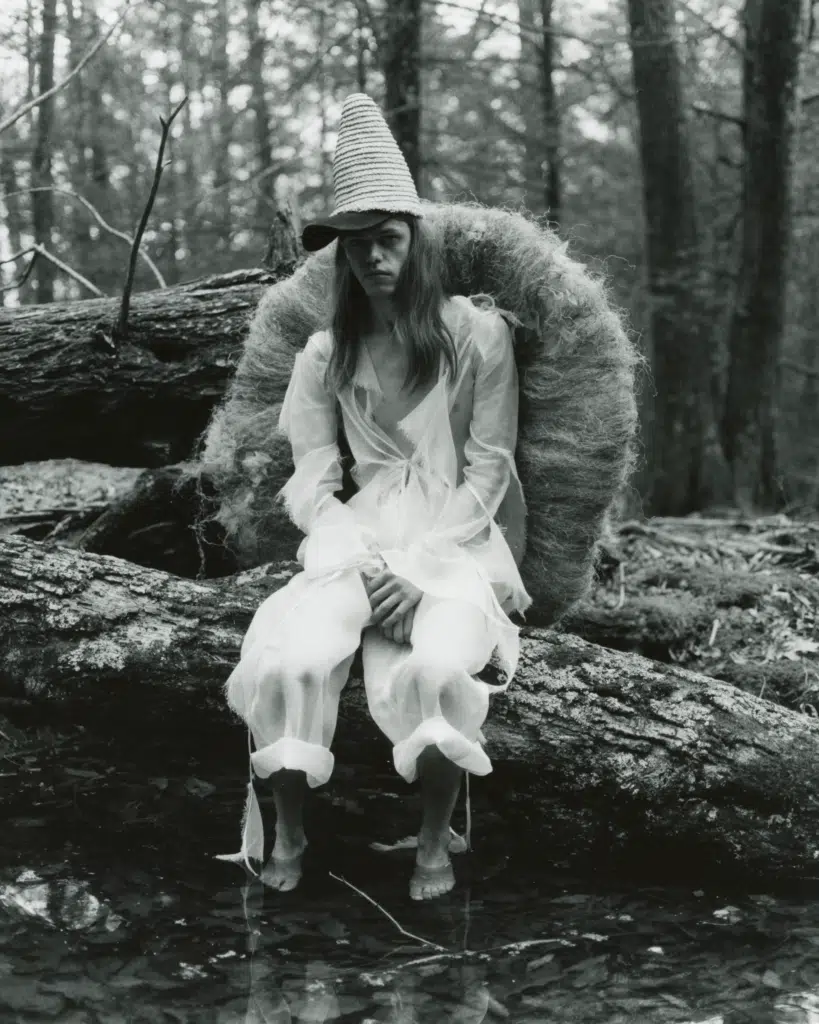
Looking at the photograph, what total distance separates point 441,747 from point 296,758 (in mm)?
383

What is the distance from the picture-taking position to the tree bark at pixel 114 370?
4605mm

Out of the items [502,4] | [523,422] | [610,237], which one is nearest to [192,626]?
[523,422]

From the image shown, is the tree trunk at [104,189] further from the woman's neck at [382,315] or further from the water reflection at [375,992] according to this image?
the water reflection at [375,992]

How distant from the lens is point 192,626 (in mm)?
3400

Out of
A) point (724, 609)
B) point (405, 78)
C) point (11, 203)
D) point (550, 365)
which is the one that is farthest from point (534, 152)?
point (550, 365)

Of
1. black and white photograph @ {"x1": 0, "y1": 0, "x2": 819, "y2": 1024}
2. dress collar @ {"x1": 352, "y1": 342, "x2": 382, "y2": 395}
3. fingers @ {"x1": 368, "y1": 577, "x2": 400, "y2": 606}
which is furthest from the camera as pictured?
dress collar @ {"x1": 352, "y1": 342, "x2": 382, "y2": 395}

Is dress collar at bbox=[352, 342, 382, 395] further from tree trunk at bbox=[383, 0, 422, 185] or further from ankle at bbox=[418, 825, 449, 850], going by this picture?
tree trunk at bbox=[383, 0, 422, 185]

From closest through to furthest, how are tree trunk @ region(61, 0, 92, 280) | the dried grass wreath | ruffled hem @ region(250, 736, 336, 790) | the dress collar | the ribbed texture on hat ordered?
1. ruffled hem @ region(250, 736, 336, 790)
2. the ribbed texture on hat
3. the dress collar
4. the dried grass wreath
5. tree trunk @ region(61, 0, 92, 280)

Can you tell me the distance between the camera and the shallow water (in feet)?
7.53

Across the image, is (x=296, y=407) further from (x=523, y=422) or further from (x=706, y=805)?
(x=706, y=805)

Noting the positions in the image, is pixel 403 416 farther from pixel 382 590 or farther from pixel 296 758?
pixel 296 758

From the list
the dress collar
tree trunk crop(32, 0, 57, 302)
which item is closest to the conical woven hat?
the dress collar

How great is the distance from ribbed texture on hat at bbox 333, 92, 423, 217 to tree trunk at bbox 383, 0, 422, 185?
567cm

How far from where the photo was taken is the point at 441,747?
2.71 meters
